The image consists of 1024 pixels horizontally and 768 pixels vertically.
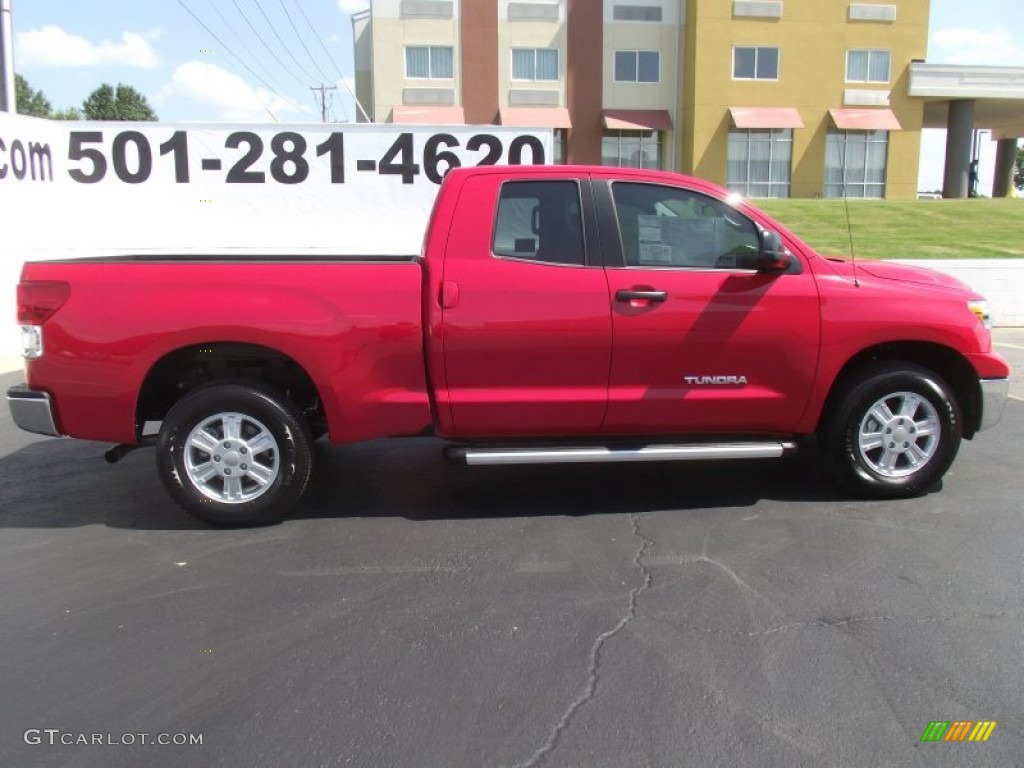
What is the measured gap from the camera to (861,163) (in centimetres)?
3803

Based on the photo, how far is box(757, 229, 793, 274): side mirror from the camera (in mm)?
4629

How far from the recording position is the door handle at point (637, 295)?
15.1ft

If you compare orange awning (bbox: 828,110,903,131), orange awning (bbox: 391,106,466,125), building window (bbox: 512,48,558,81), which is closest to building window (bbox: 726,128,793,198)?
orange awning (bbox: 828,110,903,131)

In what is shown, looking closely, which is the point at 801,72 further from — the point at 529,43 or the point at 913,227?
the point at 913,227

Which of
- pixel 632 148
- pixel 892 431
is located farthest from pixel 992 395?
pixel 632 148

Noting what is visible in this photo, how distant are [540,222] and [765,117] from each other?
35326 mm

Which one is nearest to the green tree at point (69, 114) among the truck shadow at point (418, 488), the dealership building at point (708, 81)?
the dealership building at point (708, 81)

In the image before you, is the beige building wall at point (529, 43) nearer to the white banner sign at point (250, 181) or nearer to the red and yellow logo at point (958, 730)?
the white banner sign at point (250, 181)

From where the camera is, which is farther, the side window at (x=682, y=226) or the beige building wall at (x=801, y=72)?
the beige building wall at (x=801, y=72)

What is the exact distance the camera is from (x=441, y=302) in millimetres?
4578

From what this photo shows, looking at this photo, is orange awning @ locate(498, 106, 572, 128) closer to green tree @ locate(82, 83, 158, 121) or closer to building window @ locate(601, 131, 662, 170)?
building window @ locate(601, 131, 662, 170)

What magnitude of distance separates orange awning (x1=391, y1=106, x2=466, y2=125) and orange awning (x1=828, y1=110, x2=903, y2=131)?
16579mm

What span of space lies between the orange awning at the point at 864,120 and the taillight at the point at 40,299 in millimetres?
37758

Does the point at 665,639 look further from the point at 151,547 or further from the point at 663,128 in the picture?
the point at 663,128
